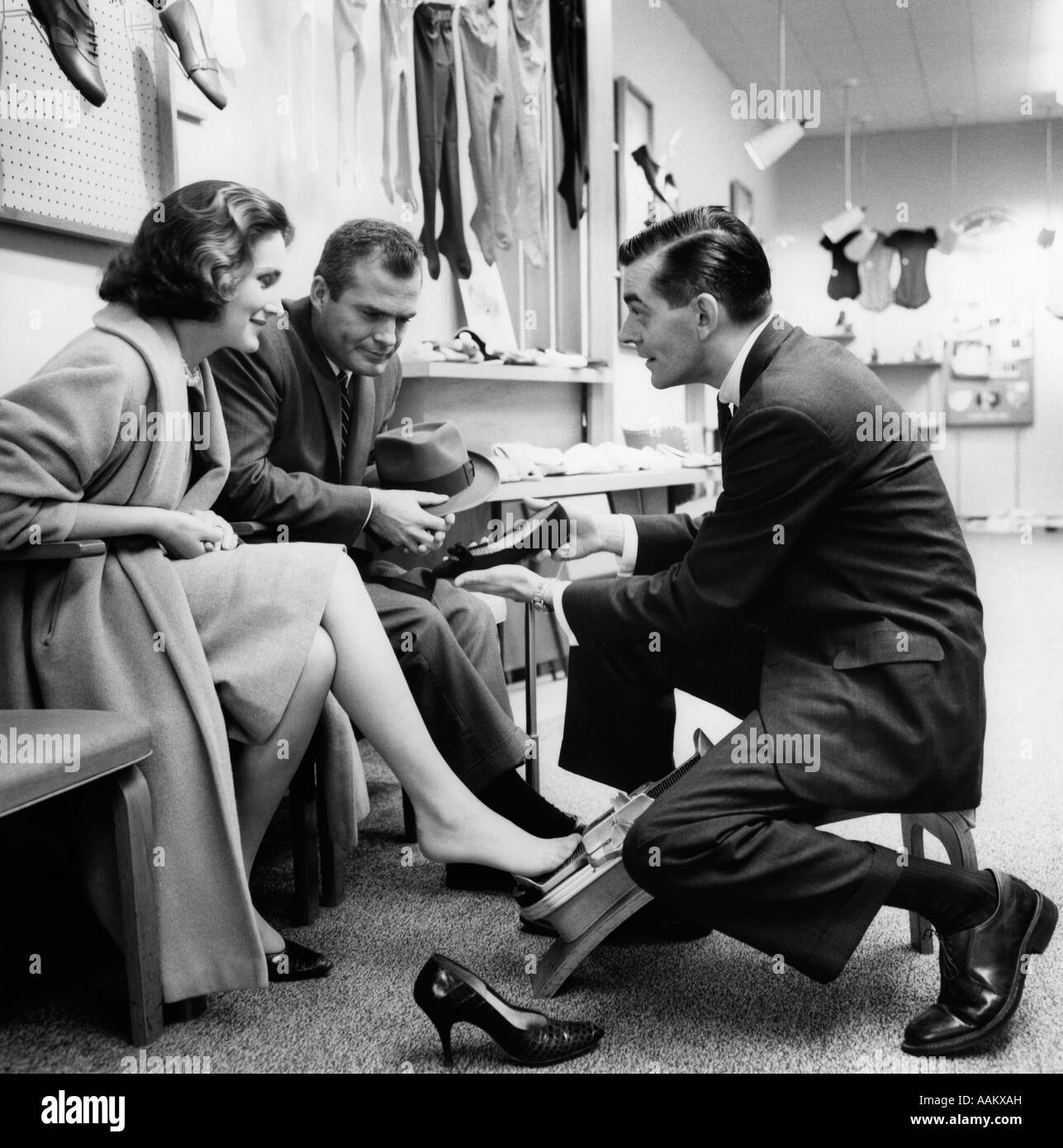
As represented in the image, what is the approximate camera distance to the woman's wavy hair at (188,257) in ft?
6.23

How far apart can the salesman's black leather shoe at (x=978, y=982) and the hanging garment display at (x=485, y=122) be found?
10.6 feet

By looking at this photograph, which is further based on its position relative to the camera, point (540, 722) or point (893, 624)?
point (540, 722)

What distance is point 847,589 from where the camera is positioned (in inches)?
66.4

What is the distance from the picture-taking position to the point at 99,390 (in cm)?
176

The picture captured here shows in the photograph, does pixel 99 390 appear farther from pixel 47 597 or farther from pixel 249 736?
pixel 249 736

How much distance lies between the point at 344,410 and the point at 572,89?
270 centimetres

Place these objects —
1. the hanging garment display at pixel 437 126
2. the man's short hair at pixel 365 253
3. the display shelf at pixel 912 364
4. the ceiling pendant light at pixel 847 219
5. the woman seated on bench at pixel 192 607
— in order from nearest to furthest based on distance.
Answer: the woman seated on bench at pixel 192 607
the man's short hair at pixel 365 253
the hanging garment display at pixel 437 126
the ceiling pendant light at pixel 847 219
the display shelf at pixel 912 364

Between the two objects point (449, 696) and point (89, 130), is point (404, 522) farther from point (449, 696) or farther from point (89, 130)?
point (89, 130)

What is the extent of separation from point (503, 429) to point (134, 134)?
2.03 m

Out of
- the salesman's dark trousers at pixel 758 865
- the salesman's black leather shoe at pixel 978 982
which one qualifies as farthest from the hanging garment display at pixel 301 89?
the salesman's black leather shoe at pixel 978 982

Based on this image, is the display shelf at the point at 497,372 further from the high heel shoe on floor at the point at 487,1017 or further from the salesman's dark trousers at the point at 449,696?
the high heel shoe on floor at the point at 487,1017

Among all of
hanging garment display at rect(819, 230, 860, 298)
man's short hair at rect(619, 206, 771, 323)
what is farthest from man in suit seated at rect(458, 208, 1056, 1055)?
hanging garment display at rect(819, 230, 860, 298)

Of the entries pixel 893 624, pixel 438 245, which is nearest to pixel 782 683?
pixel 893 624

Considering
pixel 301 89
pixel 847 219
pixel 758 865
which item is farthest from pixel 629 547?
pixel 847 219
